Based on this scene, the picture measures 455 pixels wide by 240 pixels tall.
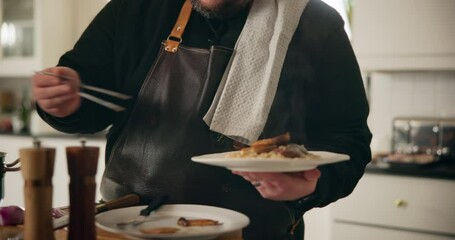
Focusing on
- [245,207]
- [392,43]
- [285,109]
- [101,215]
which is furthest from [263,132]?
[392,43]

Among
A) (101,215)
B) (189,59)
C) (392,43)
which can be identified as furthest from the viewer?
(392,43)

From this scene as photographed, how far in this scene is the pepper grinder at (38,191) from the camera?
27.1 inches

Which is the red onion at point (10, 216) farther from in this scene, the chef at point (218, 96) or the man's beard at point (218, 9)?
the man's beard at point (218, 9)

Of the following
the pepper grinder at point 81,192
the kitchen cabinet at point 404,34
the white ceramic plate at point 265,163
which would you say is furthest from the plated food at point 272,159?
the kitchen cabinet at point 404,34

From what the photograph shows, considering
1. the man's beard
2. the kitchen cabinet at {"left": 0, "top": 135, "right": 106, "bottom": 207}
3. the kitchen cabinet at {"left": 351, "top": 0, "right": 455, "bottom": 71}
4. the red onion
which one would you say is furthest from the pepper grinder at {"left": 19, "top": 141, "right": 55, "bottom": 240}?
the kitchen cabinet at {"left": 0, "top": 135, "right": 106, "bottom": 207}

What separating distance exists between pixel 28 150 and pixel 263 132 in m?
0.60

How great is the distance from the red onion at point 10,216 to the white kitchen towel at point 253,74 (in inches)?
15.9

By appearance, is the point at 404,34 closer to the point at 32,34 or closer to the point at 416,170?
the point at 416,170

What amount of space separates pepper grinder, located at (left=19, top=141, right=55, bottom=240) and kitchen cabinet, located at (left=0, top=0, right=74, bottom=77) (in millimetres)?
2477

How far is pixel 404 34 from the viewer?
216cm

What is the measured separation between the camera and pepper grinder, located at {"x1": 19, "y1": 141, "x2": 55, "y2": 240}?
69 cm

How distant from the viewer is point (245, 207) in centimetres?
107

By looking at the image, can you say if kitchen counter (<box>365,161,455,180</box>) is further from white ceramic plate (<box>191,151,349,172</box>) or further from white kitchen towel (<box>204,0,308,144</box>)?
white ceramic plate (<box>191,151,349,172</box>)

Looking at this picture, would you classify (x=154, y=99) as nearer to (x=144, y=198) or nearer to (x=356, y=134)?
(x=144, y=198)
